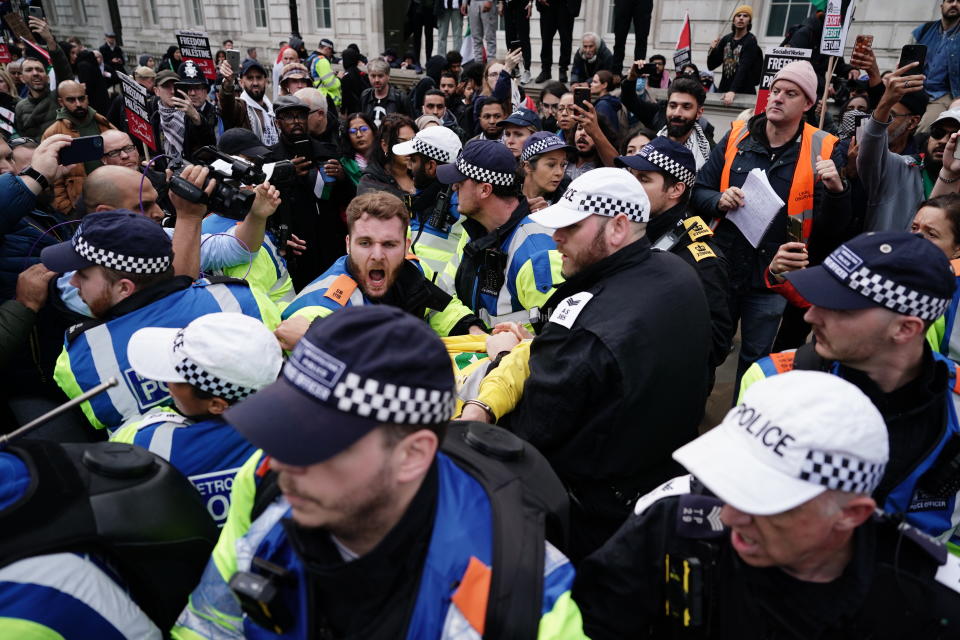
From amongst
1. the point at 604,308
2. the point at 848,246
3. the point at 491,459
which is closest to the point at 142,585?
the point at 491,459

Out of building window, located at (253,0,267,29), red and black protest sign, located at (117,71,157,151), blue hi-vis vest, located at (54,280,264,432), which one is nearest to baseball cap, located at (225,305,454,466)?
blue hi-vis vest, located at (54,280,264,432)

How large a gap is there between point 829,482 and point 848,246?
1.09 meters

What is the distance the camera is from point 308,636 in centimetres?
143

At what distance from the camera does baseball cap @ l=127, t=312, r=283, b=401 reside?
2033mm

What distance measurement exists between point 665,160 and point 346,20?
20092mm

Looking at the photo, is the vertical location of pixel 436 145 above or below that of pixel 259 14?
below

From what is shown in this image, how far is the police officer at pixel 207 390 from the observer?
2045 mm

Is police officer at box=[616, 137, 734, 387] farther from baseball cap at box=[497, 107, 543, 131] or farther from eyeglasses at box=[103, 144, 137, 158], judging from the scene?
eyeglasses at box=[103, 144, 137, 158]

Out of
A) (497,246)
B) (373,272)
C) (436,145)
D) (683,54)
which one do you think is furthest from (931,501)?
(683,54)

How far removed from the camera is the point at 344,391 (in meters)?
1.29

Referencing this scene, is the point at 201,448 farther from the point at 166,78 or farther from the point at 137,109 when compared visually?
the point at 166,78

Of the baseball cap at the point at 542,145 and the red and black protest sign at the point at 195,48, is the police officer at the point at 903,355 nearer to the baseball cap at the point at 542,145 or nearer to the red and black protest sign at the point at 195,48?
the baseball cap at the point at 542,145

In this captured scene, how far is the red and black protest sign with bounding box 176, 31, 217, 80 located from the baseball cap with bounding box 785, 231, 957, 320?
909 centimetres

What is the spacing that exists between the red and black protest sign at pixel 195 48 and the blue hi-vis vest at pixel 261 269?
606 cm
